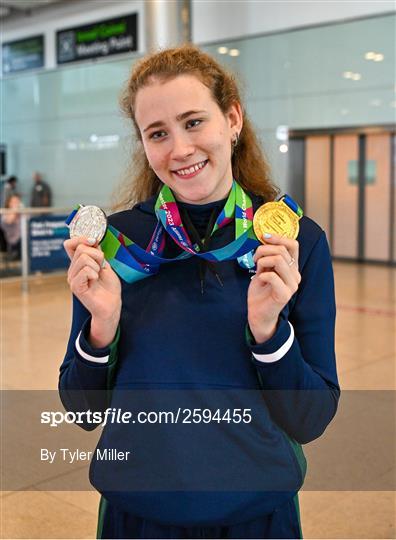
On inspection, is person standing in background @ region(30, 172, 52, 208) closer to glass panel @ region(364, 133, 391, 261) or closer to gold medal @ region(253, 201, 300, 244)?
glass panel @ region(364, 133, 391, 261)

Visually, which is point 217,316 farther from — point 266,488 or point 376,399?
point 376,399

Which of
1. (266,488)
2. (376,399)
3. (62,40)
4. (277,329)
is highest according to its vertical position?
(62,40)

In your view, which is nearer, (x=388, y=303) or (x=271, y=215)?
(x=271, y=215)

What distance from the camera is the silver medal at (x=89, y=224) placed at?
1.39 meters

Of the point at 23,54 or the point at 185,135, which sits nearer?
the point at 185,135

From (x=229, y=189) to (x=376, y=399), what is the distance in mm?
4207

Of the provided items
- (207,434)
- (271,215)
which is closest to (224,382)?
(207,434)

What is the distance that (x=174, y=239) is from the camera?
1438 millimetres

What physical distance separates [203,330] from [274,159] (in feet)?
16.8

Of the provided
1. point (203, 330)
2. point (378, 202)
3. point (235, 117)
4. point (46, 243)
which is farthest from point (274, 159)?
point (378, 202)

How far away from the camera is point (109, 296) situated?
1371 millimetres

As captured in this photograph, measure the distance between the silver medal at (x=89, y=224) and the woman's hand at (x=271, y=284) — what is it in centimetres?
32

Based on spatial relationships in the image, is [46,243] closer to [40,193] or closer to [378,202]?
[40,193]

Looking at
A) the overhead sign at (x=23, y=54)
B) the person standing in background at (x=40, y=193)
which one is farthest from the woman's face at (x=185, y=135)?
the overhead sign at (x=23, y=54)
